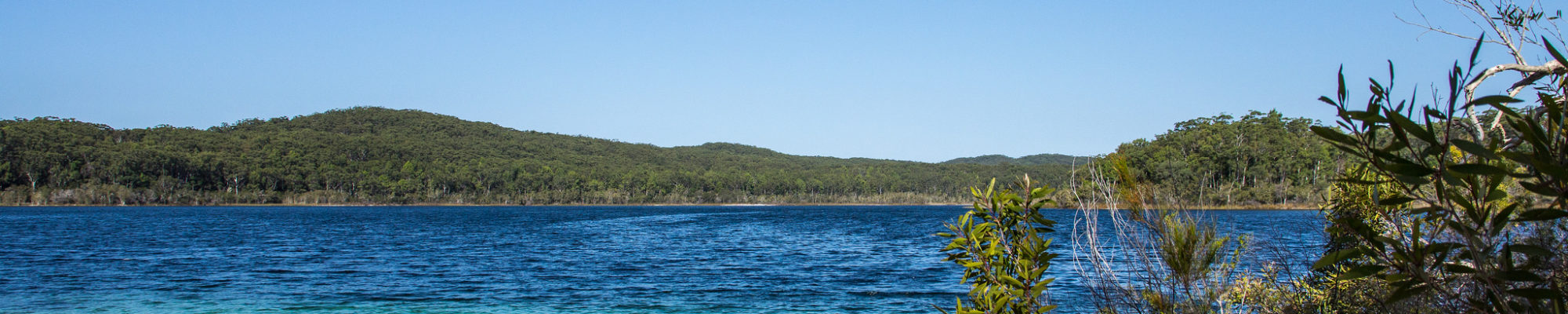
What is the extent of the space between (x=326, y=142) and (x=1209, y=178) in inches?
6758

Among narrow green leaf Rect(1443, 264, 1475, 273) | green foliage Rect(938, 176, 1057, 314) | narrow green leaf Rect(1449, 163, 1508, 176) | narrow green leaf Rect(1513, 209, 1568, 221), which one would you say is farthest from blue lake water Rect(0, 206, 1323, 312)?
narrow green leaf Rect(1449, 163, 1508, 176)

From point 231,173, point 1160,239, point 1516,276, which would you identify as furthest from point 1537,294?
point 231,173

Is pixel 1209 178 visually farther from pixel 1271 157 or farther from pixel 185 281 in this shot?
pixel 185 281

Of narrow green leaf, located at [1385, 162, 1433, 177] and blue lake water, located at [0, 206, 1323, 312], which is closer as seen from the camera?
narrow green leaf, located at [1385, 162, 1433, 177]

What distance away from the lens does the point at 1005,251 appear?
614cm

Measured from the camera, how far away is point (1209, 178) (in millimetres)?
110750

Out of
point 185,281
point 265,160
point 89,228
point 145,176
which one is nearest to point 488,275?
point 185,281

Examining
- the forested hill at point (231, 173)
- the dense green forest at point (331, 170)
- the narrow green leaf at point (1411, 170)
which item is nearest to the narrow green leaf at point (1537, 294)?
the narrow green leaf at point (1411, 170)

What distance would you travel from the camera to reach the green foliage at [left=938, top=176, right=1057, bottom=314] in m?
5.93

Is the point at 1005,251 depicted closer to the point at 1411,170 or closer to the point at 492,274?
the point at 1411,170

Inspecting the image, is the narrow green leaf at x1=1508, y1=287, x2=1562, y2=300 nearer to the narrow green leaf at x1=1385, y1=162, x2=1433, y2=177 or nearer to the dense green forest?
the narrow green leaf at x1=1385, y1=162, x2=1433, y2=177

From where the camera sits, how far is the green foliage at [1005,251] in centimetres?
593

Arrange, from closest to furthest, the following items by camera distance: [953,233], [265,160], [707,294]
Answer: [953,233]
[707,294]
[265,160]

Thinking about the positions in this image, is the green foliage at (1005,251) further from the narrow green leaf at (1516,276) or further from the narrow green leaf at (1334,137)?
the narrow green leaf at (1516,276)
